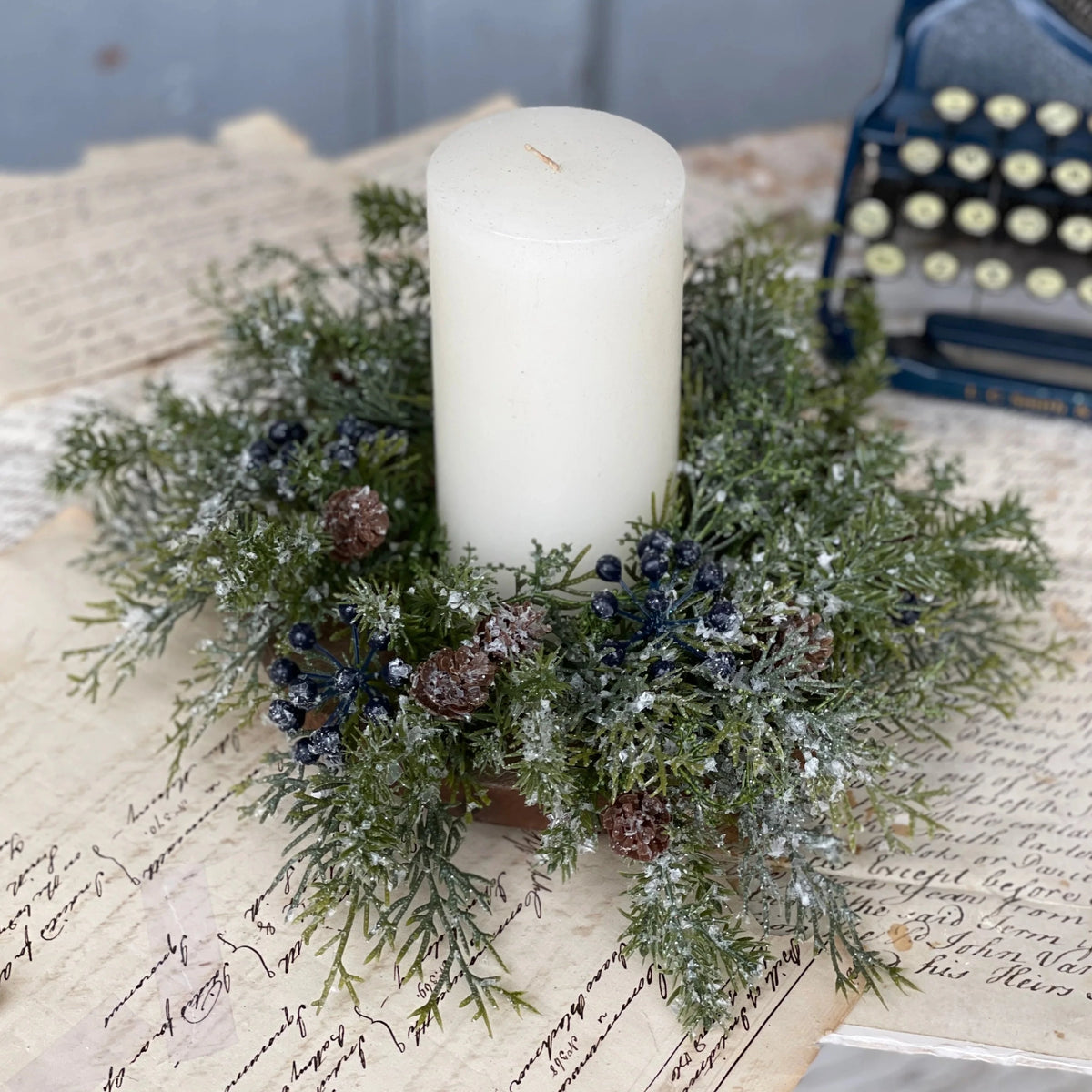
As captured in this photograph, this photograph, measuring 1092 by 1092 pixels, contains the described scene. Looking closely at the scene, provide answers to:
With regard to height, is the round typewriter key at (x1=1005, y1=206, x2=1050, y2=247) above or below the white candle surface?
below

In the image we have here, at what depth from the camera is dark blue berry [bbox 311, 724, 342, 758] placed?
0.48 meters

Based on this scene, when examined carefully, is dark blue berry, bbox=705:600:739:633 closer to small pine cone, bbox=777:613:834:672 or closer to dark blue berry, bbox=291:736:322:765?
small pine cone, bbox=777:613:834:672

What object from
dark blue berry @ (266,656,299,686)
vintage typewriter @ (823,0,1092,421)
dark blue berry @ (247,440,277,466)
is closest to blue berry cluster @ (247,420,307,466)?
dark blue berry @ (247,440,277,466)

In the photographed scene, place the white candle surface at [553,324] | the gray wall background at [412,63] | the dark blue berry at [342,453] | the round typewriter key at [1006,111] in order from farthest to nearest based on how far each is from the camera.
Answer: the gray wall background at [412,63], the round typewriter key at [1006,111], the dark blue berry at [342,453], the white candle surface at [553,324]

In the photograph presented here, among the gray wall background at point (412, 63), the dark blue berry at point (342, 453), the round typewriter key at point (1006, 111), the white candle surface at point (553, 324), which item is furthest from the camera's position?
the gray wall background at point (412, 63)

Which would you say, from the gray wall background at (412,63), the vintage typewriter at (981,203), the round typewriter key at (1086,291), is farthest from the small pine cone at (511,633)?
the gray wall background at (412,63)

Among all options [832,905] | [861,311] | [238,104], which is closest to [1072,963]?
[832,905]

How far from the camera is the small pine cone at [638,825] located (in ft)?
1.56

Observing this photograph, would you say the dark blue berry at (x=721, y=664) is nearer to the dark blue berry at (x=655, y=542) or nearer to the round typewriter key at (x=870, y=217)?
the dark blue berry at (x=655, y=542)

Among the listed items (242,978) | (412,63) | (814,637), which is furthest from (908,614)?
(412,63)

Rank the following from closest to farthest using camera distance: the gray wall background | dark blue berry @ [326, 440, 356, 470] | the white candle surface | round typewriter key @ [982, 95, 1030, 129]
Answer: the white candle surface < dark blue berry @ [326, 440, 356, 470] < round typewriter key @ [982, 95, 1030, 129] < the gray wall background

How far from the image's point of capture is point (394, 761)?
473 millimetres

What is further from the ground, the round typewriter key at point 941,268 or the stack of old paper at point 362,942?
the round typewriter key at point 941,268

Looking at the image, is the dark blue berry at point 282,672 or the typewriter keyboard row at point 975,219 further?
the typewriter keyboard row at point 975,219
